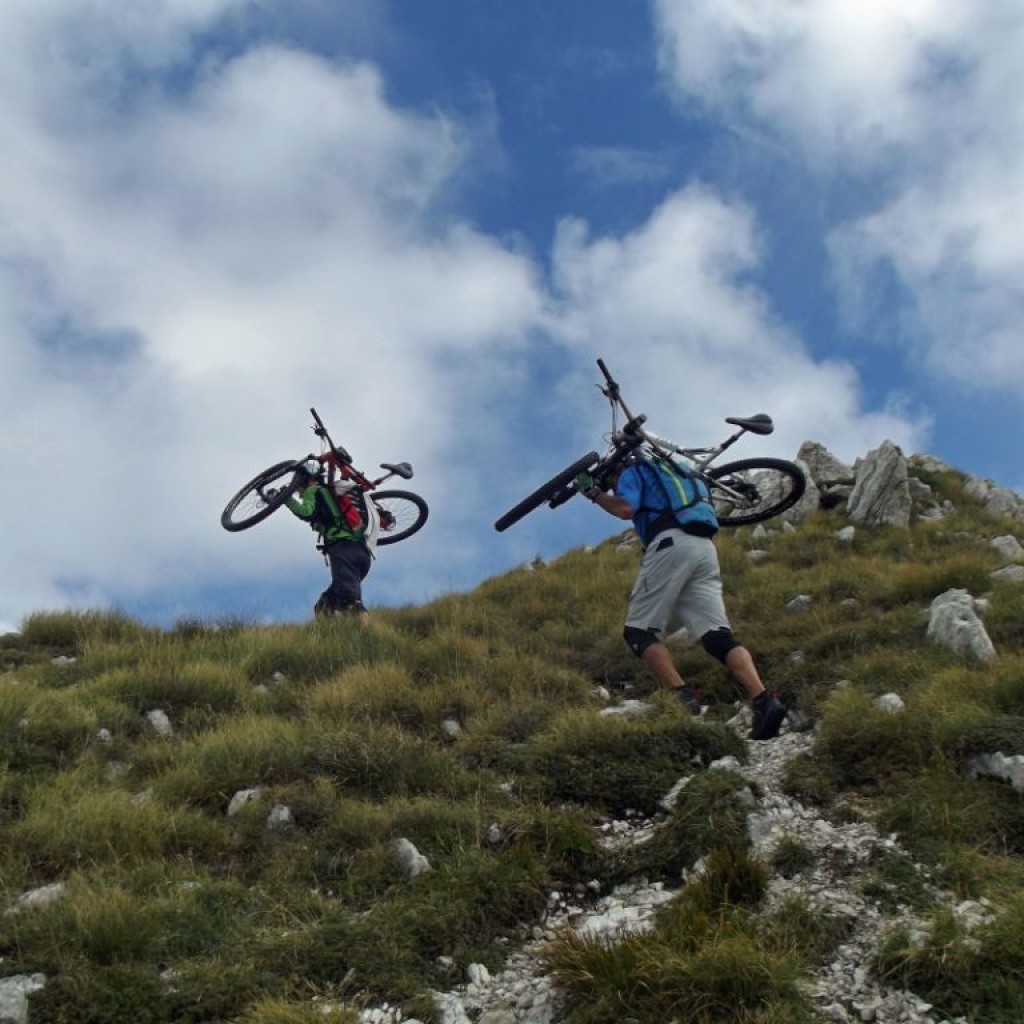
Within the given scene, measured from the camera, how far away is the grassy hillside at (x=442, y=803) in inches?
175

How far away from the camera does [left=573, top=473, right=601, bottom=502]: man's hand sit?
9.35 metres

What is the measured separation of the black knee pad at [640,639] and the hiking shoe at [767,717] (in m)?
1.27

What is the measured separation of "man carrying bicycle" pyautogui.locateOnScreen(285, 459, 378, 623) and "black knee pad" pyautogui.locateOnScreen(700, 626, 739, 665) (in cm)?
499

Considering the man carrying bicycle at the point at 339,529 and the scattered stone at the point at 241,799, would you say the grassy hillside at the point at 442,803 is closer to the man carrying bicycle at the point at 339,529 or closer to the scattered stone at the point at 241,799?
the scattered stone at the point at 241,799

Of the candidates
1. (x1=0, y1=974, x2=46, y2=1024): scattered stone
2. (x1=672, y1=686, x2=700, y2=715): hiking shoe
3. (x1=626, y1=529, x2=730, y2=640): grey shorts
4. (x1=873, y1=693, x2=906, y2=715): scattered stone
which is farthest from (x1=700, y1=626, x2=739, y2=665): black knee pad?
(x1=0, y1=974, x2=46, y2=1024): scattered stone

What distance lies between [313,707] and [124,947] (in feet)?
11.0

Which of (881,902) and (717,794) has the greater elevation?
(717,794)

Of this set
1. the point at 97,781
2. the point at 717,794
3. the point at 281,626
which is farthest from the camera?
the point at 281,626

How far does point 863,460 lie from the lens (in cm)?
1573

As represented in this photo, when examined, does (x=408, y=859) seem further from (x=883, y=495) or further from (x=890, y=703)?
(x=883, y=495)

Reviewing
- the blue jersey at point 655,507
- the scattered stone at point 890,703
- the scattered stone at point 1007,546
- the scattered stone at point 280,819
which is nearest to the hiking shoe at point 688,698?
the blue jersey at point 655,507

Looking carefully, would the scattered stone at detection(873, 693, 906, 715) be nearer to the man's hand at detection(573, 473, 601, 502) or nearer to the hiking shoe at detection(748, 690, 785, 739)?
the hiking shoe at detection(748, 690, 785, 739)

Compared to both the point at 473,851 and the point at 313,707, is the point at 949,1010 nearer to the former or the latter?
the point at 473,851

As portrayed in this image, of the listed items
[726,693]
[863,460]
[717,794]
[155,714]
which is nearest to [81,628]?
[155,714]
